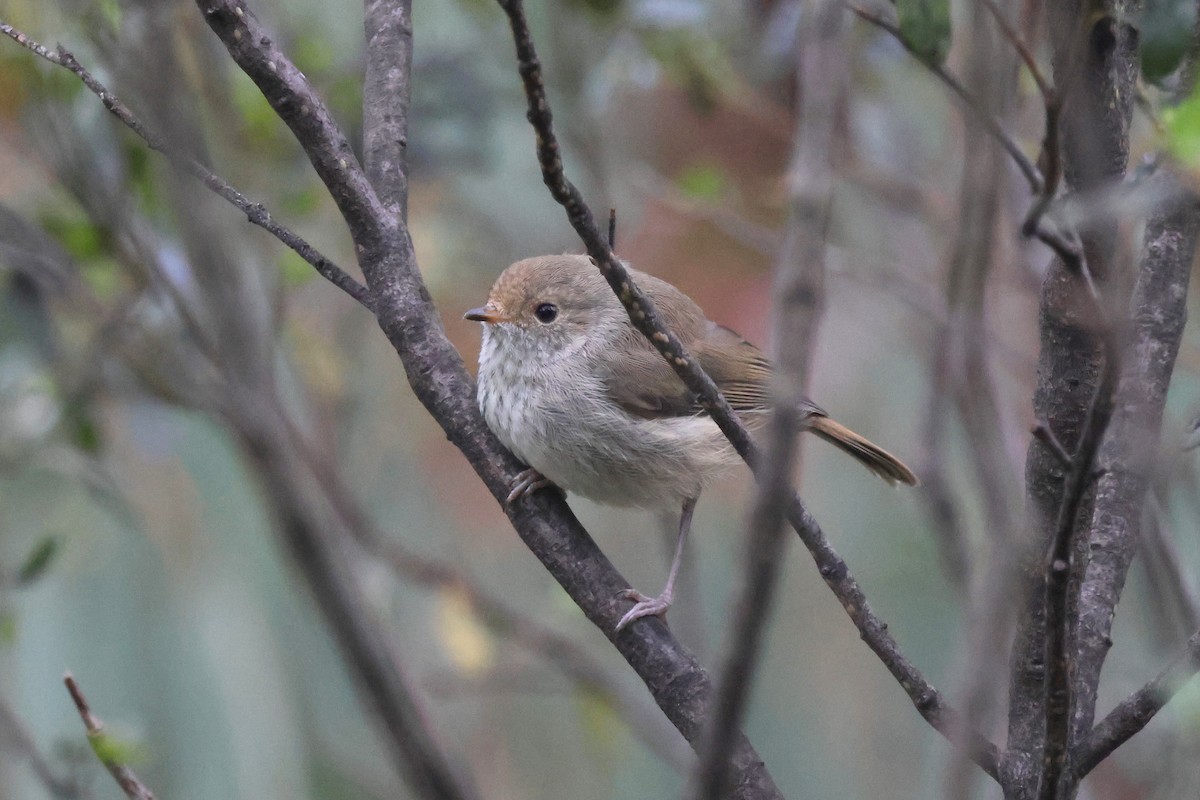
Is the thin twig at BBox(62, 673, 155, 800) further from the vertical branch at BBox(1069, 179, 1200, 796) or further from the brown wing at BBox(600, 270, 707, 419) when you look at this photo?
the vertical branch at BBox(1069, 179, 1200, 796)

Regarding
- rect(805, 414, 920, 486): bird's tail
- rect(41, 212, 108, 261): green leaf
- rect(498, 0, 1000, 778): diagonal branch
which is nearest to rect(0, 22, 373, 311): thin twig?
rect(498, 0, 1000, 778): diagonal branch

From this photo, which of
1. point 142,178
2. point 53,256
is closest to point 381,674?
point 53,256

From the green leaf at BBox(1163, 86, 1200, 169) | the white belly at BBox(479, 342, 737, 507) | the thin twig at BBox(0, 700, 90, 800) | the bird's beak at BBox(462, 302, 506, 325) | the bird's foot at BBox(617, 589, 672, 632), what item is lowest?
the thin twig at BBox(0, 700, 90, 800)

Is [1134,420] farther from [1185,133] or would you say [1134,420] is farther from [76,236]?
[76,236]

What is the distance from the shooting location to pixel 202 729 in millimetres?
4758

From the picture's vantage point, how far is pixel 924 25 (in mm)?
1644

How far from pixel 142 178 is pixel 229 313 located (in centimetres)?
194

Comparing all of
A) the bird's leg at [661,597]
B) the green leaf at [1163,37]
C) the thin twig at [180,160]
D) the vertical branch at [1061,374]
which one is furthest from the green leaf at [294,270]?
the green leaf at [1163,37]

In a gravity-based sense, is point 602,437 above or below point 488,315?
below

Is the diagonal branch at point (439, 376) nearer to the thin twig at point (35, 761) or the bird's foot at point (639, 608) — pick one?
the bird's foot at point (639, 608)

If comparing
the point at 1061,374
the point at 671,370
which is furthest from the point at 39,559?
the point at 1061,374

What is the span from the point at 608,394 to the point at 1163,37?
155cm

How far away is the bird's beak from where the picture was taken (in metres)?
2.90

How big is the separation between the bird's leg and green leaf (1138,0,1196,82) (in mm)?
1042
